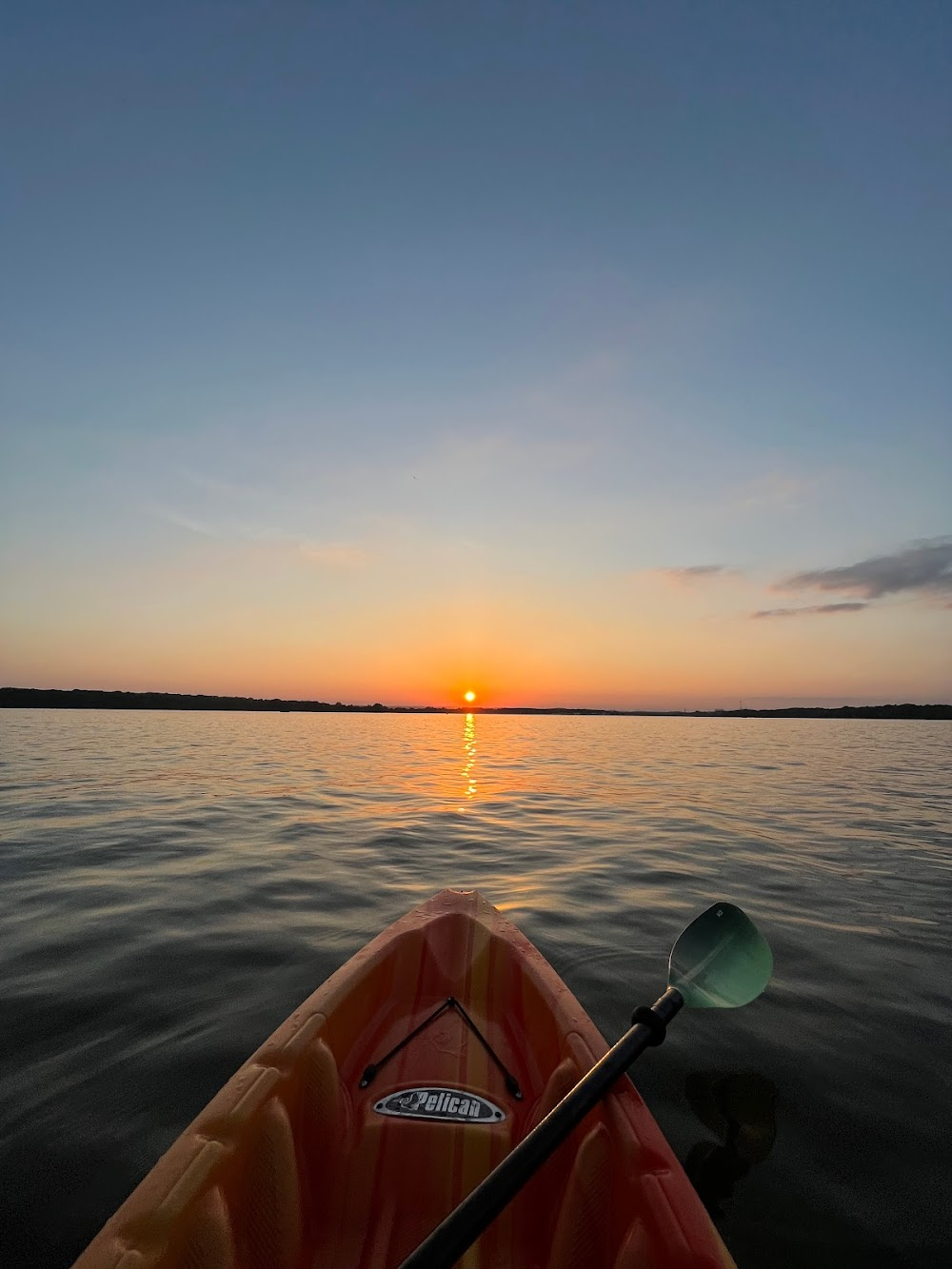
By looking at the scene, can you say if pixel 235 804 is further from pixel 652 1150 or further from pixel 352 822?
pixel 652 1150

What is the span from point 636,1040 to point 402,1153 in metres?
1.21

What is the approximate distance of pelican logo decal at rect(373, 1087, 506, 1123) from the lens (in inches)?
118

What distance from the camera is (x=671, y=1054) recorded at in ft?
13.2

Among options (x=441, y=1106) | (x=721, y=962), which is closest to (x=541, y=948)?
(x=721, y=962)

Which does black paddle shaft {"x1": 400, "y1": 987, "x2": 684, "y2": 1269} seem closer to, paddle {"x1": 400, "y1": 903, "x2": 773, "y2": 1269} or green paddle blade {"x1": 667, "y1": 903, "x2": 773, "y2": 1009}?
paddle {"x1": 400, "y1": 903, "x2": 773, "y2": 1269}

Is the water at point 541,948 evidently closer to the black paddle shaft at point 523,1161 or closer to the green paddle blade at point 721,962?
the green paddle blade at point 721,962

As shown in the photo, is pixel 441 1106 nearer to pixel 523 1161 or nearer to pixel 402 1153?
pixel 402 1153

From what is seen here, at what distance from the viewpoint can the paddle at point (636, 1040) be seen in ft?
6.00

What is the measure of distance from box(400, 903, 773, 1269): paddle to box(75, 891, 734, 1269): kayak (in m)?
0.17

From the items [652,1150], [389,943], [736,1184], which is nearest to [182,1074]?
[389,943]

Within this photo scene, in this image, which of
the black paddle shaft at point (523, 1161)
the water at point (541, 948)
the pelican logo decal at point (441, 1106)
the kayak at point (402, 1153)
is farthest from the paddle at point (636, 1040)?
the pelican logo decal at point (441, 1106)

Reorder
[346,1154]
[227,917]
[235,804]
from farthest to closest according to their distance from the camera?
[235,804] < [227,917] < [346,1154]

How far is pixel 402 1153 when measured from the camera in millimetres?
2846

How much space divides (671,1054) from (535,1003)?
1090 mm
